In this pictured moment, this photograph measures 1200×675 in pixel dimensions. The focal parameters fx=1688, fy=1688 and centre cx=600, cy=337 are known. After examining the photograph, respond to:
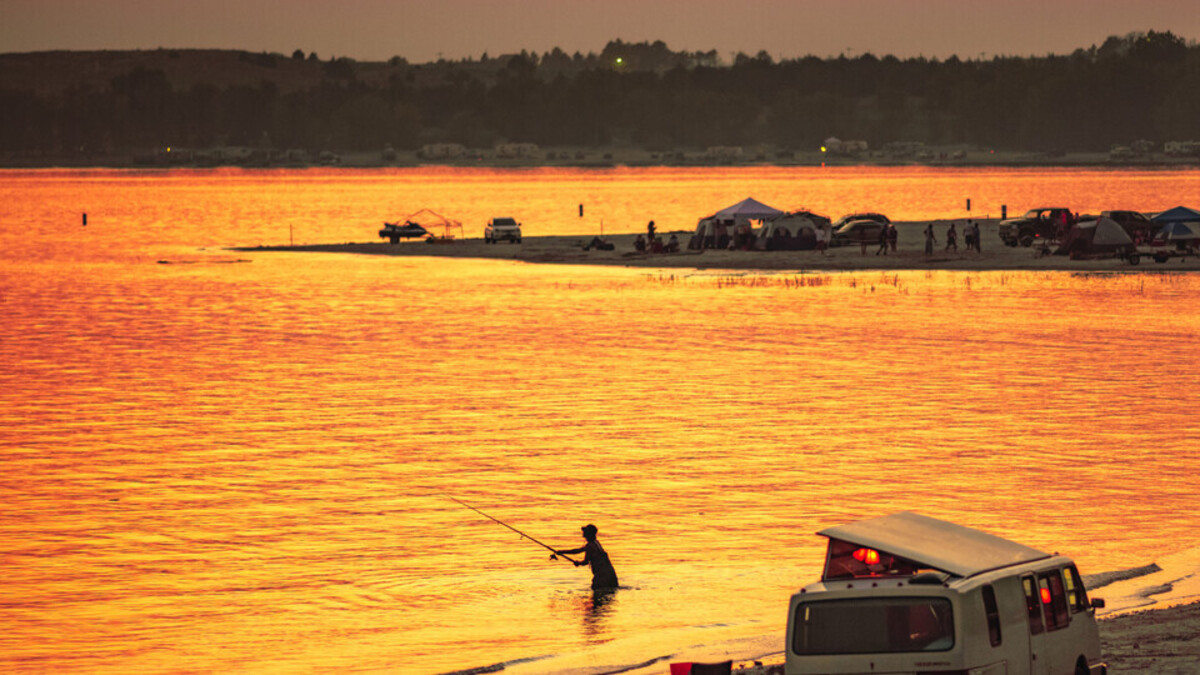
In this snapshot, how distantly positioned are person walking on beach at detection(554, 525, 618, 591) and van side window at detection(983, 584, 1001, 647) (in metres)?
9.13

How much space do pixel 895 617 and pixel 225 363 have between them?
4426 cm

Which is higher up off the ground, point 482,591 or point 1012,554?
point 1012,554

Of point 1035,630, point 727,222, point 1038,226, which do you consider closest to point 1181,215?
point 1038,226

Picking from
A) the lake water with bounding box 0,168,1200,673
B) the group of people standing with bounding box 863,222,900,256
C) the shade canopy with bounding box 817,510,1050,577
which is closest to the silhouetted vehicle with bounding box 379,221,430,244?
the group of people standing with bounding box 863,222,900,256

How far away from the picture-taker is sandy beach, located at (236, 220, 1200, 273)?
277ft

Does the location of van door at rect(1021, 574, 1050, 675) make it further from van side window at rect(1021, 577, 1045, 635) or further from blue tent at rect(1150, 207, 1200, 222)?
blue tent at rect(1150, 207, 1200, 222)

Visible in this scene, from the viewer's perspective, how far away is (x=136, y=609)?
2323cm

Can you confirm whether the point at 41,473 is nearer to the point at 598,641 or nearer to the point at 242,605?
the point at 242,605

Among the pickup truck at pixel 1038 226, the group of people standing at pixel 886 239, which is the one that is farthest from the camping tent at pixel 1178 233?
the group of people standing at pixel 886 239

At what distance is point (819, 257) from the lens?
9212 centimetres

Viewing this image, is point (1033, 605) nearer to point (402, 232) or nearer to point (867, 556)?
point (867, 556)

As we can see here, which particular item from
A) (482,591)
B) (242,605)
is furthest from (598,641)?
(242,605)

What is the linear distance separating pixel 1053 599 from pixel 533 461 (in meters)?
20.4

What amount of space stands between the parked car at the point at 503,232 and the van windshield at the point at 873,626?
330 feet
